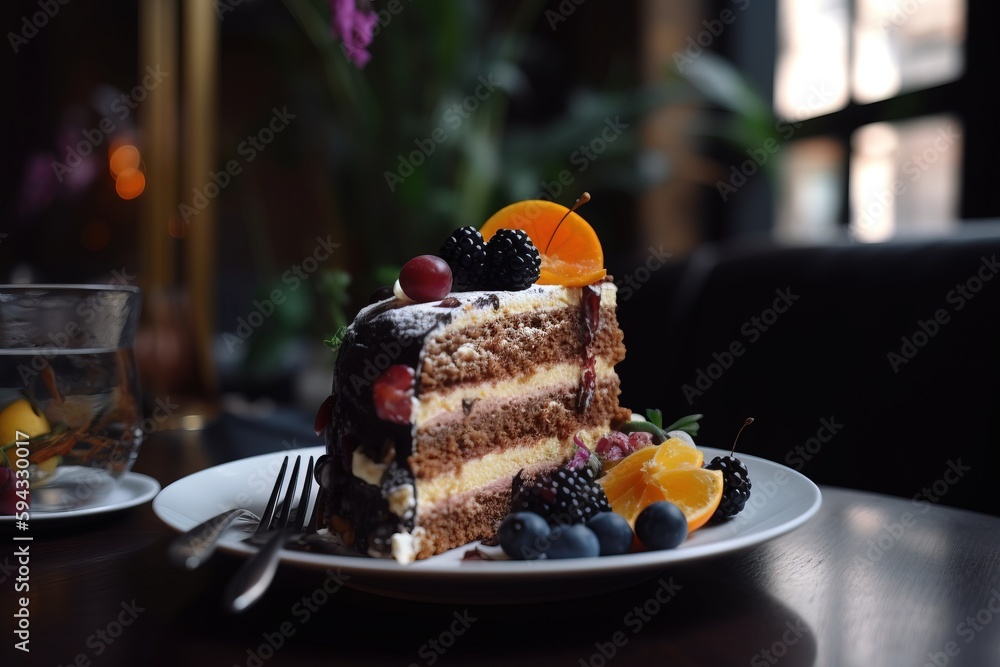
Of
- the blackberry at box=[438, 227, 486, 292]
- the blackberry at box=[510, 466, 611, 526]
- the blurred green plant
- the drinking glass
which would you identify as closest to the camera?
the blackberry at box=[510, 466, 611, 526]

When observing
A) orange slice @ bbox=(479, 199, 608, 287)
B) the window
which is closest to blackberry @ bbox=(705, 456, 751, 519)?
orange slice @ bbox=(479, 199, 608, 287)

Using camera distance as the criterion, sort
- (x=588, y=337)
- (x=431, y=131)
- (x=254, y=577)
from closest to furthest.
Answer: (x=254, y=577), (x=588, y=337), (x=431, y=131)

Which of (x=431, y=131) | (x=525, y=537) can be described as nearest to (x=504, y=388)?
(x=525, y=537)

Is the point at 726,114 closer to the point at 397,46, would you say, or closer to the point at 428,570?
the point at 397,46

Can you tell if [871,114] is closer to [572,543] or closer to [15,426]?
[572,543]

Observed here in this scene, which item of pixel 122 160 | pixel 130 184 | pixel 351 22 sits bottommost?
pixel 130 184

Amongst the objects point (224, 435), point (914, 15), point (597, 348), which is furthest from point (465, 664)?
point (914, 15)

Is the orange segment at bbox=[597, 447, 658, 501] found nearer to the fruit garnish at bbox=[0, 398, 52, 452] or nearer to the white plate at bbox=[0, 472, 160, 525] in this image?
the white plate at bbox=[0, 472, 160, 525]
